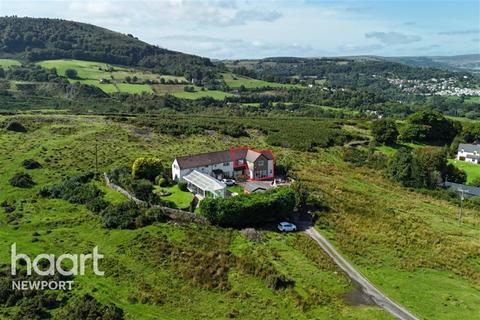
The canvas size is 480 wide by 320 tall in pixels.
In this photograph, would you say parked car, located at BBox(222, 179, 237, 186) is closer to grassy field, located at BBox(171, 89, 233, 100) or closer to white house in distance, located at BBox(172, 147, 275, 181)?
white house in distance, located at BBox(172, 147, 275, 181)

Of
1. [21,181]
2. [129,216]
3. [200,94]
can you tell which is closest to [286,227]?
[129,216]

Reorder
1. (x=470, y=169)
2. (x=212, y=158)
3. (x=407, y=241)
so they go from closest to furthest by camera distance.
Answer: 1. (x=407, y=241)
2. (x=212, y=158)
3. (x=470, y=169)

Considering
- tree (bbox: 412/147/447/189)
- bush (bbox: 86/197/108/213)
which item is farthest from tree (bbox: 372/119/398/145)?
bush (bbox: 86/197/108/213)

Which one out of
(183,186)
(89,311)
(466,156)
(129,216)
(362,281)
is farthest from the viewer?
(466,156)

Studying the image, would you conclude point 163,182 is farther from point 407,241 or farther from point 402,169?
point 402,169

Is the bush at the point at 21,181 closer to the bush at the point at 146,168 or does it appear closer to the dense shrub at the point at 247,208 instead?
the bush at the point at 146,168

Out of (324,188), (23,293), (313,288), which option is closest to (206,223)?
(313,288)
